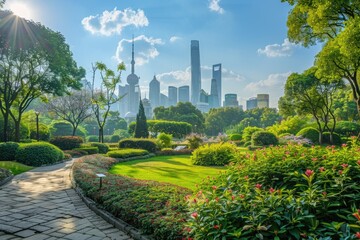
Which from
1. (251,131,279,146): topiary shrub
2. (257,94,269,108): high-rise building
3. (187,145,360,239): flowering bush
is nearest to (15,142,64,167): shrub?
(187,145,360,239): flowering bush

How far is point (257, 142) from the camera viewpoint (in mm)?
26922

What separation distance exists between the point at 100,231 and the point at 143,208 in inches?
33.9

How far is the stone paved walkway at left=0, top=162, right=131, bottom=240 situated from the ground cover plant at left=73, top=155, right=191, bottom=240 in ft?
1.13

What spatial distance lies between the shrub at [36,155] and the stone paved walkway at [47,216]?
5.63 meters

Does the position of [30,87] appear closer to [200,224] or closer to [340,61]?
[340,61]

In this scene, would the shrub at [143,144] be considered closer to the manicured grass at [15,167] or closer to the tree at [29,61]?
the tree at [29,61]

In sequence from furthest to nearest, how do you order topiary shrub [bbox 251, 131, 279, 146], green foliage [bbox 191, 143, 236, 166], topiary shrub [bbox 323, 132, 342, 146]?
topiary shrub [bbox 323, 132, 342, 146], topiary shrub [bbox 251, 131, 279, 146], green foliage [bbox 191, 143, 236, 166]

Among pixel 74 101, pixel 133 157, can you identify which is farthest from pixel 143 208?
pixel 74 101

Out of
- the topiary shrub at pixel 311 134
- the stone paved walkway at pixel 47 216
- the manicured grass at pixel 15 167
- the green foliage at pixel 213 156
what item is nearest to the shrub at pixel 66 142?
the manicured grass at pixel 15 167

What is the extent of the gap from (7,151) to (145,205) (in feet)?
43.9

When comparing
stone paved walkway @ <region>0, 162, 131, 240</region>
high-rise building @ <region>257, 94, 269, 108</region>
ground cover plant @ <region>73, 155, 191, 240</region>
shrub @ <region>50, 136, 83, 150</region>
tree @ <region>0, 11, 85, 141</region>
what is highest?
high-rise building @ <region>257, 94, 269, 108</region>

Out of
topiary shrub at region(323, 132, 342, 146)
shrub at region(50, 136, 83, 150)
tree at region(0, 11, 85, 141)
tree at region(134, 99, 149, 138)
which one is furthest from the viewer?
tree at region(134, 99, 149, 138)

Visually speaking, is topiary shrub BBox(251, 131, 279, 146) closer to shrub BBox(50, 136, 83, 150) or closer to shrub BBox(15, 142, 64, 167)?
shrub BBox(50, 136, 83, 150)

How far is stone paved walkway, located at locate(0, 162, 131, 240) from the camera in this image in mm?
5188
